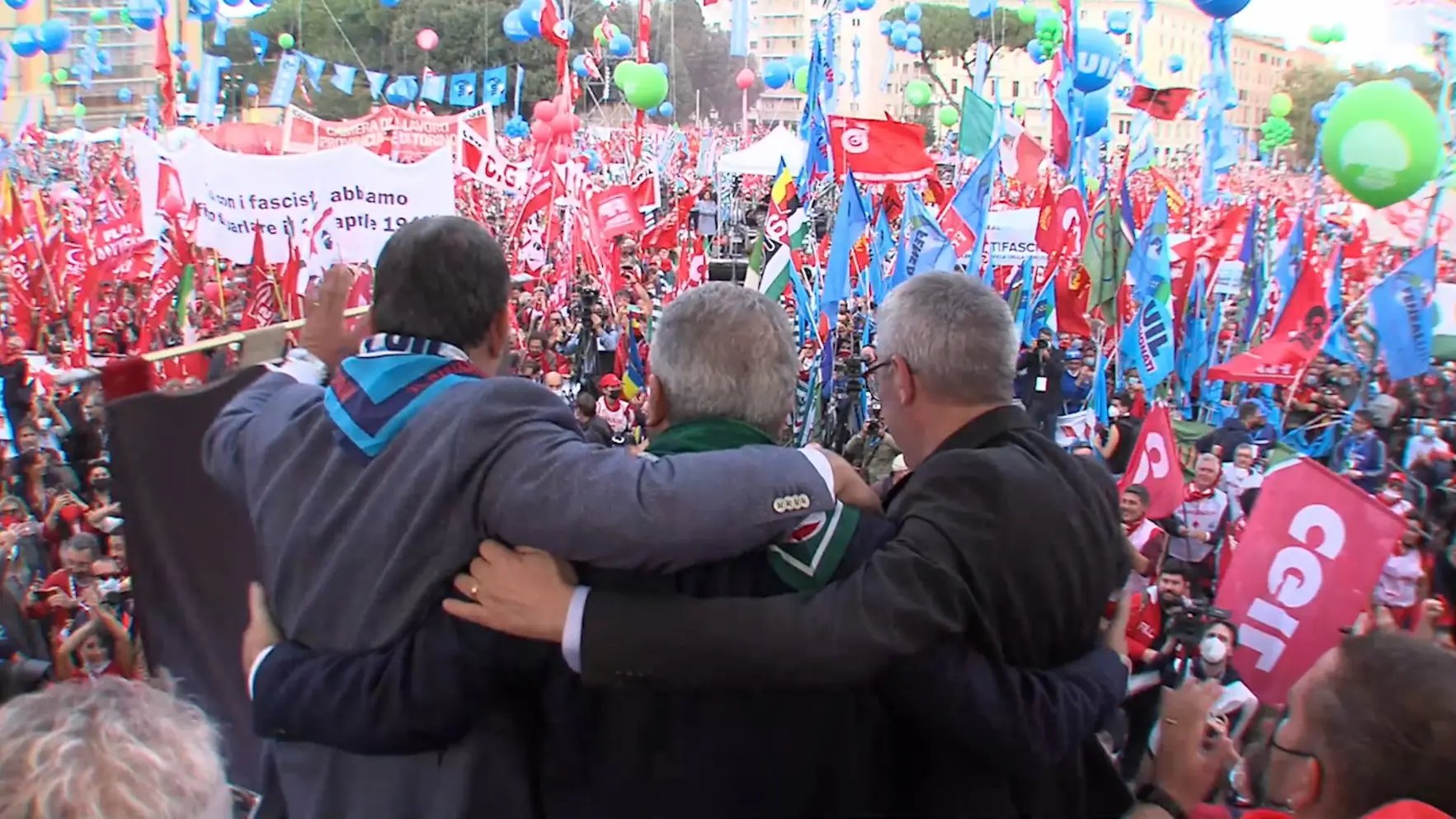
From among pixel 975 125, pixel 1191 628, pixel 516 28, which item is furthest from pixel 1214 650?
pixel 516 28

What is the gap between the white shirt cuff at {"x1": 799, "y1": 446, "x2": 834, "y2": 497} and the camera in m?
1.58

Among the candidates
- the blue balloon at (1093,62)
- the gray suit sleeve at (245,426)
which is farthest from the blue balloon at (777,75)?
the gray suit sleeve at (245,426)

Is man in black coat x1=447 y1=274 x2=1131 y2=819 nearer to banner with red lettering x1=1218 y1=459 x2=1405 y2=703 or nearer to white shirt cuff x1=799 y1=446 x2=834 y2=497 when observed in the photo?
white shirt cuff x1=799 y1=446 x2=834 y2=497

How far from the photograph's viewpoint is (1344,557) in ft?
8.56

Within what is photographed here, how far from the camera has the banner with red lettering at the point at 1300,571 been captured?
2547mm

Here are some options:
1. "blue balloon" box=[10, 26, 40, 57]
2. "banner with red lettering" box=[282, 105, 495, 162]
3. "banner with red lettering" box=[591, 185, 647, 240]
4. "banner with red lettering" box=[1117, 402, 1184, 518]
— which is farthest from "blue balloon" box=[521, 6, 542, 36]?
"banner with red lettering" box=[1117, 402, 1184, 518]

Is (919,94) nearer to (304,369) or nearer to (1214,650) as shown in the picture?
(1214,650)

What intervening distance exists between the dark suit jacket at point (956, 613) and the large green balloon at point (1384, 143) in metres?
7.96

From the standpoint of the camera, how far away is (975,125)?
11016 mm

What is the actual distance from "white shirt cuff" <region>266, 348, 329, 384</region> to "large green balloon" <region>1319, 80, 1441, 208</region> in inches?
339

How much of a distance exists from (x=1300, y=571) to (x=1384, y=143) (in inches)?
279

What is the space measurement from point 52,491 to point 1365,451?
8.26 meters

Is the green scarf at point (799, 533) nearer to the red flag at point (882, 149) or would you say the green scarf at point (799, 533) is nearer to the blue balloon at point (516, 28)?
the red flag at point (882, 149)

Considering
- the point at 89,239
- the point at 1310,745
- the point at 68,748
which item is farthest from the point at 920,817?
the point at 89,239
